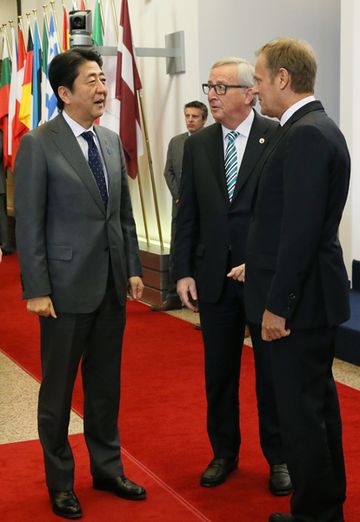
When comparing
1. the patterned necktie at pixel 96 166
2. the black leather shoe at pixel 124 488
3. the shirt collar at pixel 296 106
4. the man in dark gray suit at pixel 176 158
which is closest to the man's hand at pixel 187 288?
the patterned necktie at pixel 96 166

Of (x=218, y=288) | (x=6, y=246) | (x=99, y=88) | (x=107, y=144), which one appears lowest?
(x=6, y=246)

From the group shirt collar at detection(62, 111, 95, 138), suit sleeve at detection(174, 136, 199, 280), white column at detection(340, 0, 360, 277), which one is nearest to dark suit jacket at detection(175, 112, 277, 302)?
suit sleeve at detection(174, 136, 199, 280)

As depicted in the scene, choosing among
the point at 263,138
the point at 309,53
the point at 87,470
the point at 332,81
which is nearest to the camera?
the point at 309,53

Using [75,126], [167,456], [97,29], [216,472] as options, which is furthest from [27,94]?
[216,472]

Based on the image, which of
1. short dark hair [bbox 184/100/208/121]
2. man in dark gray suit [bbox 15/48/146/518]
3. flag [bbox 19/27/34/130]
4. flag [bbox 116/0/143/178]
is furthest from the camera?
flag [bbox 19/27/34/130]

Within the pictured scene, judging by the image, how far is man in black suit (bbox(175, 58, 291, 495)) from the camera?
3.15 meters

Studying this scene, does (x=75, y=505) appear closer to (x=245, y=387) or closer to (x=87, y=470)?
(x=87, y=470)

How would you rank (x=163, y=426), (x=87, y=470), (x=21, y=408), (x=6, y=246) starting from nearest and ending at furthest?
(x=87, y=470) < (x=163, y=426) < (x=21, y=408) < (x=6, y=246)

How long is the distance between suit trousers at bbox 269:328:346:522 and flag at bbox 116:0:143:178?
16.5 ft

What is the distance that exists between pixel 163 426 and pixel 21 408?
2.70 ft

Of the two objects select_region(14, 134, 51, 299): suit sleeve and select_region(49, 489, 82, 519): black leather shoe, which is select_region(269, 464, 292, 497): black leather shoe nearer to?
select_region(49, 489, 82, 519): black leather shoe

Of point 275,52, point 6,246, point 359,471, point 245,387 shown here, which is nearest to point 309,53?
point 275,52

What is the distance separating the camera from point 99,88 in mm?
2984

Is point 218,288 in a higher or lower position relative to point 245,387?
higher
